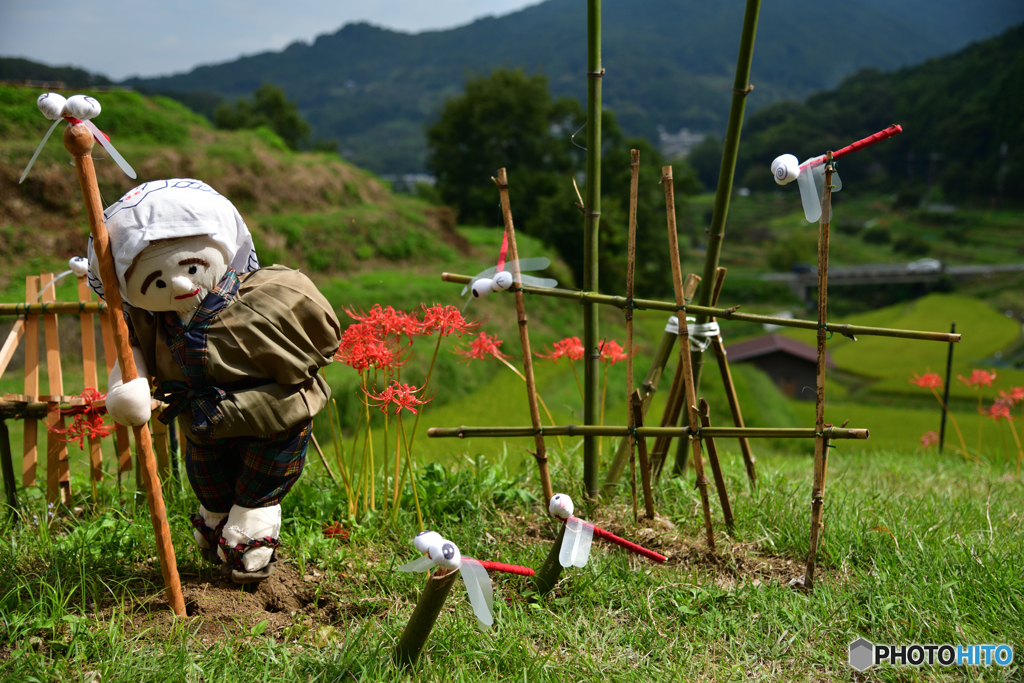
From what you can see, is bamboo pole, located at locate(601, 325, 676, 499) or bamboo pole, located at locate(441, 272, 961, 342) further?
bamboo pole, located at locate(601, 325, 676, 499)

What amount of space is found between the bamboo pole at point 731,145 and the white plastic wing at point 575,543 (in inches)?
36.8

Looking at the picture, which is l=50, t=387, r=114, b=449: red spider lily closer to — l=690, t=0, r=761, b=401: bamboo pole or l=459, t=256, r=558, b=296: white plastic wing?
l=459, t=256, r=558, b=296: white plastic wing

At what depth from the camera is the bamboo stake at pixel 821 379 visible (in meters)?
1.98

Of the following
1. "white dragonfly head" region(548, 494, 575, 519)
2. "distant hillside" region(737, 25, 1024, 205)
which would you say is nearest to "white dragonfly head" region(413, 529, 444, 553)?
"white dragonfly head" region(548, 494, 575, 519)

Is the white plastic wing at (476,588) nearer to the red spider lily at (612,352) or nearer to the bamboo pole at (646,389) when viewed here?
the bamboo pole at (646,389)

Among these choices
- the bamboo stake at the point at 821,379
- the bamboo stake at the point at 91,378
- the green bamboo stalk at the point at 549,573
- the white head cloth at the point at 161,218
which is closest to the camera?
the white head cloth at the point at 161,218

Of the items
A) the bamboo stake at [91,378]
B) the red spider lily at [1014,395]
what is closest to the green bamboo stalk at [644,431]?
the bamboo stake at [91,378]

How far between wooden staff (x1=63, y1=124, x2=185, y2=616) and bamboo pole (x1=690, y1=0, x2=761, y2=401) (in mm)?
1852

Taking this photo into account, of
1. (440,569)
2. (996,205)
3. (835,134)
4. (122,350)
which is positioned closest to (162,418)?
(122,350)

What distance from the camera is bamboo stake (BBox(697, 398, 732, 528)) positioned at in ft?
7.37

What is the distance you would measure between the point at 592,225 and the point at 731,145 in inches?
23.5

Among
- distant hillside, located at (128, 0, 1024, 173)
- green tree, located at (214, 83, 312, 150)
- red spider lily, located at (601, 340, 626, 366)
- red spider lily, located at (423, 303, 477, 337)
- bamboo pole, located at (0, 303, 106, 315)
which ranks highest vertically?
distant hillside, located at (128, 0, 1024, 173)

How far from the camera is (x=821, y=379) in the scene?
6.75 feet

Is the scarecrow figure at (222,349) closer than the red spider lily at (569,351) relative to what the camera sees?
Yes
